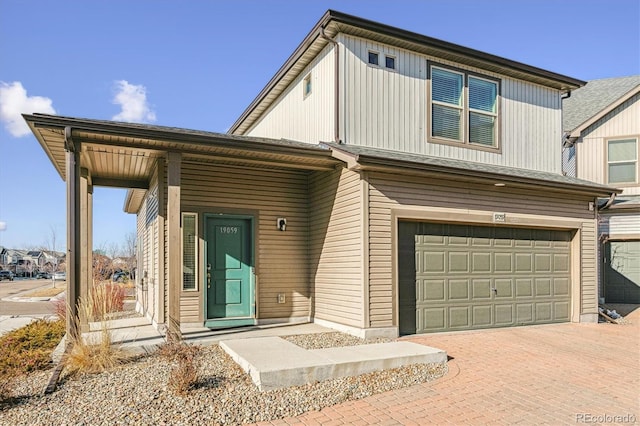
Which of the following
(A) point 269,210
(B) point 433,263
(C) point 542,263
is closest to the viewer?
(B) point 433,263

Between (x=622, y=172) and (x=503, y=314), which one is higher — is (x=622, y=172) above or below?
above

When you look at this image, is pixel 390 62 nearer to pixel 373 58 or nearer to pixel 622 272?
pixel 373 58

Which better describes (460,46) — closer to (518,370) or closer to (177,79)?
(518,370)

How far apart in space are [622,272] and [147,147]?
45.4ft

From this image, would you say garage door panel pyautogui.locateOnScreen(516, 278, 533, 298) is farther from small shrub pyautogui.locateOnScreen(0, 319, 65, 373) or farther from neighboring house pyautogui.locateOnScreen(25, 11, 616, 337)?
small shrub pyautogui.locateOnScreen(0, 319, 65, 373)

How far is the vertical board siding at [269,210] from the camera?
8461 mm

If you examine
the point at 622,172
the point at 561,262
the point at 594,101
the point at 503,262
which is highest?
the point at 594,101

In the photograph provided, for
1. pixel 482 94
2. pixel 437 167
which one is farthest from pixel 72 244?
pixel 482 94

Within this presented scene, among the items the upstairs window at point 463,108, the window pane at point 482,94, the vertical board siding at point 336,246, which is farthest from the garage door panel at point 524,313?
the window pane at point 482,94

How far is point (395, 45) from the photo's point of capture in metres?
9.11

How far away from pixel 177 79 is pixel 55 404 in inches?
472

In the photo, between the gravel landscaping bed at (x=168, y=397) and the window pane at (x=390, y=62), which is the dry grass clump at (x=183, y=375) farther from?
the window pane at (x=390, y=62)

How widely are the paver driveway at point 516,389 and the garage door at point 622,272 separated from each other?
6251mm

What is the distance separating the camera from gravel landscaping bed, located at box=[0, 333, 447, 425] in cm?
410
